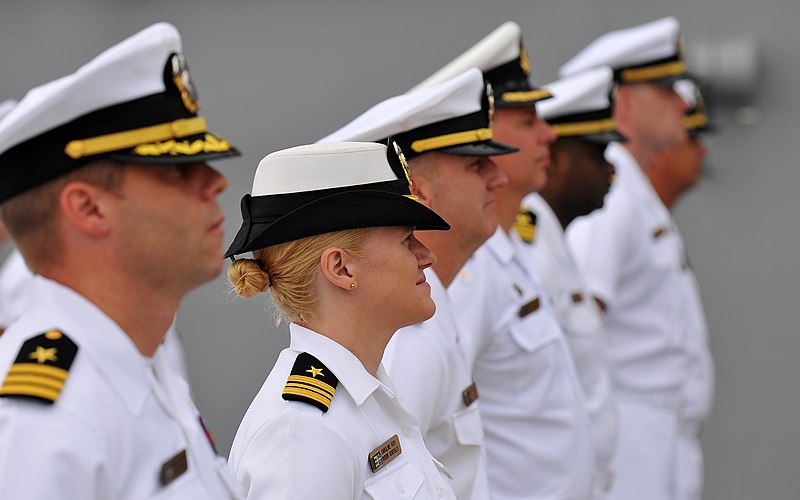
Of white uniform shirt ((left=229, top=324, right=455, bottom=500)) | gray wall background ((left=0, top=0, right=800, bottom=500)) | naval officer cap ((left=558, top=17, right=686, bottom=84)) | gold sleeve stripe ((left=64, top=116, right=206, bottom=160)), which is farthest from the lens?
→ gray wall background ((left=0, top=0, right=800, bottom=500))

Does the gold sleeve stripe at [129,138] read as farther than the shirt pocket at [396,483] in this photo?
Yes

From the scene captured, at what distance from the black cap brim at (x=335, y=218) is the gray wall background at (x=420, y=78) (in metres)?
2.85

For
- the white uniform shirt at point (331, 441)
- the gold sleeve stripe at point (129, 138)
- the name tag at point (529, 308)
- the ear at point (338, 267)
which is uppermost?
the gold sleeve stripe at point (129, 138)

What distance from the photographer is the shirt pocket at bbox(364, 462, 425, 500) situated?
6.34ft

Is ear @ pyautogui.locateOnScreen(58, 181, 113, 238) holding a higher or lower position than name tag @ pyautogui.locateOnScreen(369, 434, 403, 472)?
higher

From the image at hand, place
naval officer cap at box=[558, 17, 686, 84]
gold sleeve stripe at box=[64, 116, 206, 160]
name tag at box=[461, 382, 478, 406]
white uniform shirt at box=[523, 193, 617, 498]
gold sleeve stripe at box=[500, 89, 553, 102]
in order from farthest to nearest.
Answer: naval officer cap at box=[558, 17, 686, 84] < white uniform shirt at box=[523, 193, 617, 498] < gold sleeve stripe at box=[500, 89, 553, 102] < name tag at box=[461, 382, 478, 406] < gold sleeve stripe at box=[64, 116, 206, 160]

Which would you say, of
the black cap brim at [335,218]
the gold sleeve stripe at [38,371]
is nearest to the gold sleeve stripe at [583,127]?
the black cap brim at [335,218]

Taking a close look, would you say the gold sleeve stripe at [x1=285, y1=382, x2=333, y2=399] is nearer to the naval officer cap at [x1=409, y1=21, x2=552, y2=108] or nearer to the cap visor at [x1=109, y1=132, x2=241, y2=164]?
the cap visor at [x1=109, y1=132, x2=241, y2=164]

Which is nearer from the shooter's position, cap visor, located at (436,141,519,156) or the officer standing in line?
cap visor, located at (436,141,519,156)

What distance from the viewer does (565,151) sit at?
419 centimetres

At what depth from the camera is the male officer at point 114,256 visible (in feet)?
5.98

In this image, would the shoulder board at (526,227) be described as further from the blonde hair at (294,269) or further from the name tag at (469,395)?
the blonde hair at (294,269)

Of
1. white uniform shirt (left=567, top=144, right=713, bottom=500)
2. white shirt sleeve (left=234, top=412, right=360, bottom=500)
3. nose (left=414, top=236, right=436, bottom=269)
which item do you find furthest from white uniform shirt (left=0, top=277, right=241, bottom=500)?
white uniform shirt (left=567, top=144, right=713, bottom=500)

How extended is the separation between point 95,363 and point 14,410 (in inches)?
6.4
